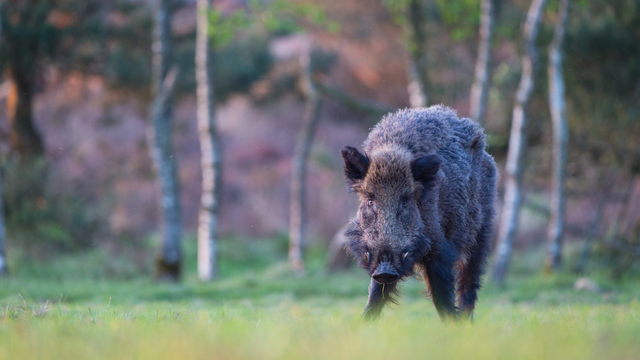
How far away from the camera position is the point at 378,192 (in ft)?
17.4

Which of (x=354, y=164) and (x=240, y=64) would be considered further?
(x=240, y=64)

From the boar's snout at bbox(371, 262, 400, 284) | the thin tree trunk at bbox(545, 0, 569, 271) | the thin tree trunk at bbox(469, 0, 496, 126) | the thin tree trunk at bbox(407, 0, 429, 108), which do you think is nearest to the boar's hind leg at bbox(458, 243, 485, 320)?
the boar's snout at bbox(371, 262, 400, 284)

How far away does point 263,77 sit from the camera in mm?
24750

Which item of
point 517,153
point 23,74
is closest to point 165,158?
point 23,74

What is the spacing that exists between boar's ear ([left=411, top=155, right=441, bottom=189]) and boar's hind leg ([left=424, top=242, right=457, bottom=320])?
677 millimetres

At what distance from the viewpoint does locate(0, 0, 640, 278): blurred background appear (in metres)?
14.6

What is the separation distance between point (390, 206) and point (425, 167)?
47 centimetres

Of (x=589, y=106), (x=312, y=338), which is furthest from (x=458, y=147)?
(x=589, y=106)

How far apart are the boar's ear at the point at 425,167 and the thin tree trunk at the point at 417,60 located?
9.05 m

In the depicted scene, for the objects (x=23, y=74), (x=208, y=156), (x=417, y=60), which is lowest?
(x=208, y=156)

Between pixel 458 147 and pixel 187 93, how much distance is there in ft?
51.5

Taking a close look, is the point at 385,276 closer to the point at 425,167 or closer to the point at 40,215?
the point at 425,167

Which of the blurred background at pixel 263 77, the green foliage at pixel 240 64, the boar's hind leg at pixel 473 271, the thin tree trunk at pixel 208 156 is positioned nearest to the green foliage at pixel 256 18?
the blurred background at pixel 263 77

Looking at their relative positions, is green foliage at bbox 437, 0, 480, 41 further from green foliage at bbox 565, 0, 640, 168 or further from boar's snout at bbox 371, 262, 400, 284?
boar's snout at bbox 371, 262, 400, 284
